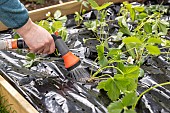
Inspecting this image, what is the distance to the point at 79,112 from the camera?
176 centimetres

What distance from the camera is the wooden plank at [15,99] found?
174cm

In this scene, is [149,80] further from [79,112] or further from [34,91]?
[34,91]

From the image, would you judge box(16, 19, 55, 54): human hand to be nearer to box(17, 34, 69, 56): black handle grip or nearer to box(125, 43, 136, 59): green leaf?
box(17, 34, 69, 56): black handle grip

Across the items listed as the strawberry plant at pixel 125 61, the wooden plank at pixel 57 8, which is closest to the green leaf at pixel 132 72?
the strawberry plant at pixel 125 61

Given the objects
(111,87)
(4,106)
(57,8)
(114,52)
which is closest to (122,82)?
(111,87)

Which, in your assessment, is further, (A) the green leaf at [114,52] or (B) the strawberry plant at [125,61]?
(A) the green leaf at [114,52]

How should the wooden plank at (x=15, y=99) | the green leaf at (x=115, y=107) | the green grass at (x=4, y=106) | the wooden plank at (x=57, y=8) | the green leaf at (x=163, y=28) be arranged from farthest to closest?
1. the wooden plank at (x=57, y=8)
2. the green leaf at (x=163, y=28)
3. the green grass at (x=4, y=106)
4. the wooden plank at (x=15, y=99)
5. the green leaf at (x=115, y=107)

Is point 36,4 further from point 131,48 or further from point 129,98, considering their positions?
point 129,98

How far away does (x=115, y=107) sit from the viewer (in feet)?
5.04

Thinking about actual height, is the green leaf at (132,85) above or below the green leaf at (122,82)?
below

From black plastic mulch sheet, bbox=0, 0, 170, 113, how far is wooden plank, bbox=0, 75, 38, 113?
0.06 m

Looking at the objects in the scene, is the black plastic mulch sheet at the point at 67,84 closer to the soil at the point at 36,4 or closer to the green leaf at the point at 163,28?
the green leaf at the point at 163,28

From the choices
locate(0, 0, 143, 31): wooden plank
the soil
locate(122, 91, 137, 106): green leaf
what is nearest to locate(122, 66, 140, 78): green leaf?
locate(122, 91, 137, 106): green leaf

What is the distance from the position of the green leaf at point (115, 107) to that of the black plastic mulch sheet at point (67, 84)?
9.5 inches
